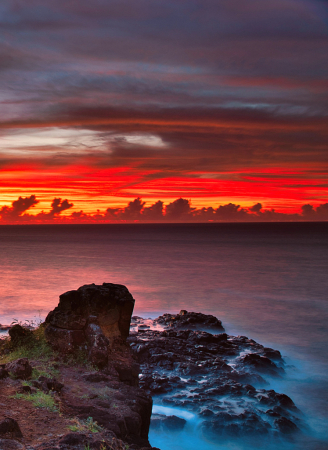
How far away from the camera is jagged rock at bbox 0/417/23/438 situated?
9.42 meters

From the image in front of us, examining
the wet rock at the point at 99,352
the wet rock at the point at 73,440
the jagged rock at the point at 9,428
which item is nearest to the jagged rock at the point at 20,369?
the wet rock at the point at 99,352

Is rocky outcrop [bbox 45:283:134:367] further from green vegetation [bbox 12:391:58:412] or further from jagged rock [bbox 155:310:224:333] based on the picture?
jagged rock [bbox 155:310:224:333]

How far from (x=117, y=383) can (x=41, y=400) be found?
3.45 metres

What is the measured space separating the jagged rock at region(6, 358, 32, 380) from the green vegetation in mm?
1371

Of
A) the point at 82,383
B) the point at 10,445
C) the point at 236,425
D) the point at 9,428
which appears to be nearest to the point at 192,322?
the point at 236,425

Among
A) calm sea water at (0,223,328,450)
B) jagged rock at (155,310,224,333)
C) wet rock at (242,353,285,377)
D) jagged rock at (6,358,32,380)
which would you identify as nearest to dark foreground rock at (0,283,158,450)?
jagged rock at (6,358,32,380)

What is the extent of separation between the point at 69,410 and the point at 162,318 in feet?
75.2

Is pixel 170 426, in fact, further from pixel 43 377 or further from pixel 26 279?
pixel 26 279

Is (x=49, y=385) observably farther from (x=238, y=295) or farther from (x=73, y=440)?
(x=238, y=295)

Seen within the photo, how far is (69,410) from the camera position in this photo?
39.6ft

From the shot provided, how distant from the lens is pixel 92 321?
16.9m

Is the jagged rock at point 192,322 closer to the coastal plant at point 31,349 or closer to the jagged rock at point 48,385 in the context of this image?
the coastal plant at point 31,349

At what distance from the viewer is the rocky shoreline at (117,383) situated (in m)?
11.0

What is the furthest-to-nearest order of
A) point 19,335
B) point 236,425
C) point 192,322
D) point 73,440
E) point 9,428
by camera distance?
point 192,322 → point 236,425 → point 19,335 → point 73,440 → point 9,428
